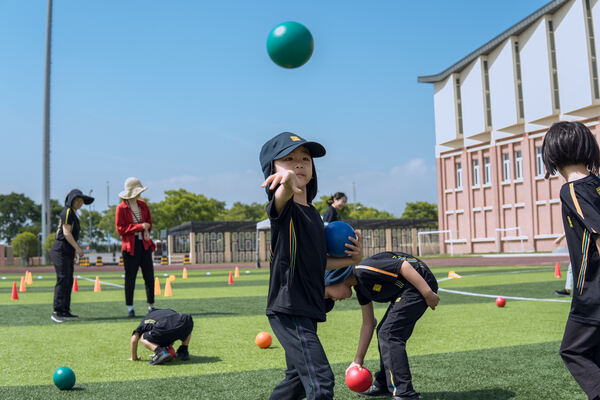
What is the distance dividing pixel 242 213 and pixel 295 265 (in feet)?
332

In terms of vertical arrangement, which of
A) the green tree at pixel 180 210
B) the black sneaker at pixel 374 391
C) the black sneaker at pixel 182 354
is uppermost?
the green tree at pixel 180 210

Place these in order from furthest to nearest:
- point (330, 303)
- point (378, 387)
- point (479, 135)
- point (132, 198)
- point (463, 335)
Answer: point (479, 135)
point (132, 198)
point (463, 335)
point (378, 387)
point (330, 303)

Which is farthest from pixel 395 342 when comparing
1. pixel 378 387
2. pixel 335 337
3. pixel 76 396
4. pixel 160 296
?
pixel 160 296

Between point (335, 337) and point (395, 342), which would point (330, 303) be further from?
point (335, 337)

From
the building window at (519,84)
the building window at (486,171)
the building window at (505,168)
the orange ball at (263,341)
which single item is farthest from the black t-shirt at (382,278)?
the building window at (486,171)

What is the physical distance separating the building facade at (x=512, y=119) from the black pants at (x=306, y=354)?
1713 inches

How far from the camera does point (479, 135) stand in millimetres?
52312

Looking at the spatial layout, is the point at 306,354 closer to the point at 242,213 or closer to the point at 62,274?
the point at 62,274

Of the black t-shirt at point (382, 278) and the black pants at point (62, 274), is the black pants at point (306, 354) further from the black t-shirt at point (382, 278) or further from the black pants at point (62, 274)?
the black pants at point (62, 274)

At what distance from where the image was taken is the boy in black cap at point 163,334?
6402 millimetres

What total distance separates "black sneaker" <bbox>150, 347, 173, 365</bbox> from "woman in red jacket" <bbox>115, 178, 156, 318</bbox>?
3833mm

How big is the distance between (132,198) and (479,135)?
1808 inches

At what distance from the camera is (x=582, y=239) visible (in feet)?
11.7

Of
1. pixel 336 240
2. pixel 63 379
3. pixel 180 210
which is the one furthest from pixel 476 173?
pixel 336 240
